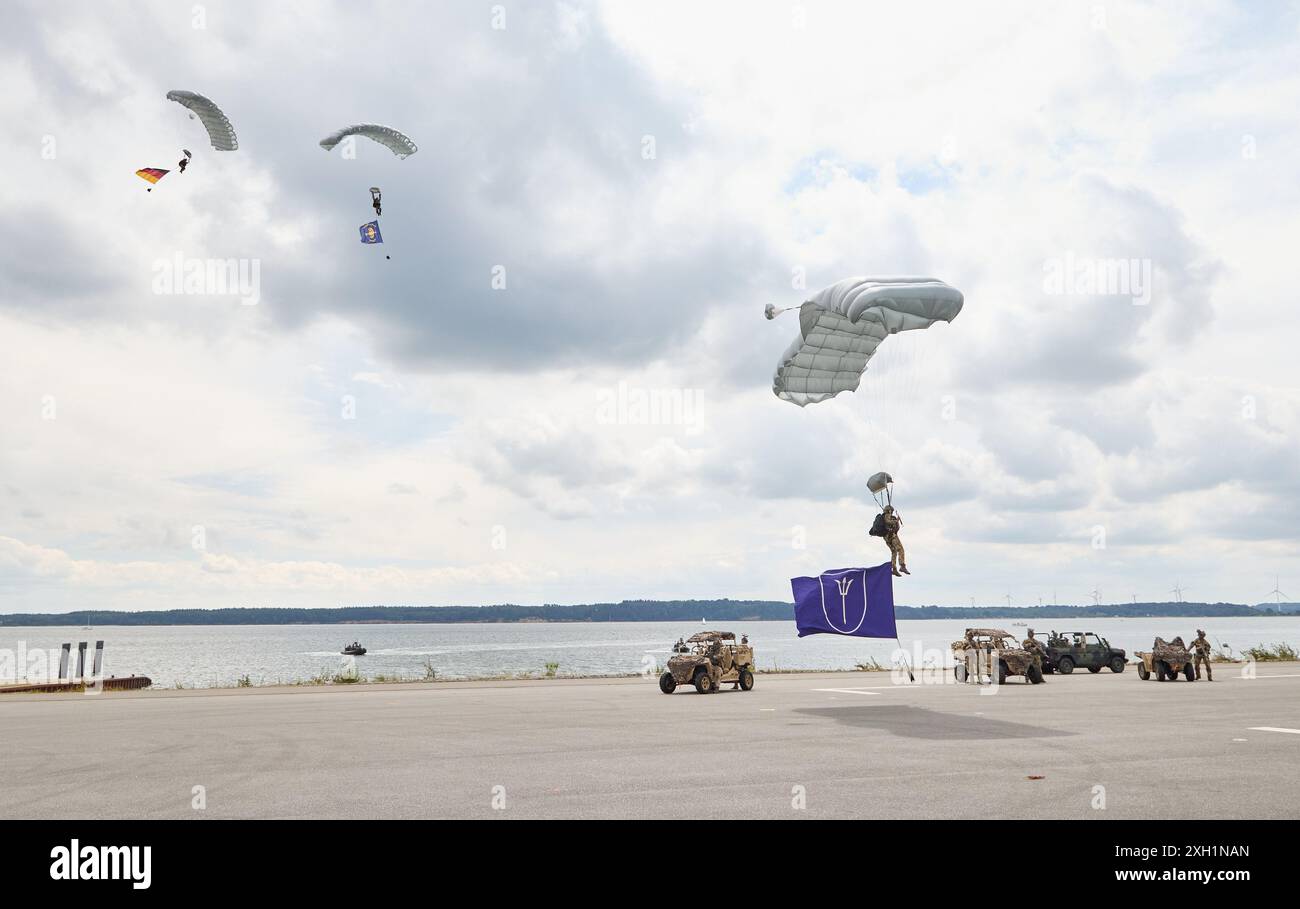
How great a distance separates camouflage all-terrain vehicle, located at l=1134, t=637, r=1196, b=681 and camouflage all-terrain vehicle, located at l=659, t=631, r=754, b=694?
13.4 meters

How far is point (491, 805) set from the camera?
1045 centimetres

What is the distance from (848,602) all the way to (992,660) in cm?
1153

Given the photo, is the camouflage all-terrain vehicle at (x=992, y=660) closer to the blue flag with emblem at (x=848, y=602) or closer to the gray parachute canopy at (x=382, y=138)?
the blue flag with emblem at (x=848, y=602)

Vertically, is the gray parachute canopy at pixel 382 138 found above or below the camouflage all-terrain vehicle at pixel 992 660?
above

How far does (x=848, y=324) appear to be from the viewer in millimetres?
22922

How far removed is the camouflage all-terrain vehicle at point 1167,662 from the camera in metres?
31.3

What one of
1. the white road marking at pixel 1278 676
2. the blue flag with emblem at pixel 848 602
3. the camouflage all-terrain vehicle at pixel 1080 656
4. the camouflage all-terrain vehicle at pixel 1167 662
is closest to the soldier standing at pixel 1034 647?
the camouflage all-terrain vehicle at pixel 1167 662

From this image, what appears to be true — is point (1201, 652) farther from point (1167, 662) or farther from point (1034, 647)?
point (1034, 647)

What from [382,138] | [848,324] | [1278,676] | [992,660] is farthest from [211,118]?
[1278,676]

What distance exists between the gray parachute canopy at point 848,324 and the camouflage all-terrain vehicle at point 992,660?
37.4 feet

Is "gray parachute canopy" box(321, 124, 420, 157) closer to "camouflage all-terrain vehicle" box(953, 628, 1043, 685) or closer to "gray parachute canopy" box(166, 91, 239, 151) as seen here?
"gray parachute canopy" box(166, 91, 239, 151)

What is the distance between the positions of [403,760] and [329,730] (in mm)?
5176
